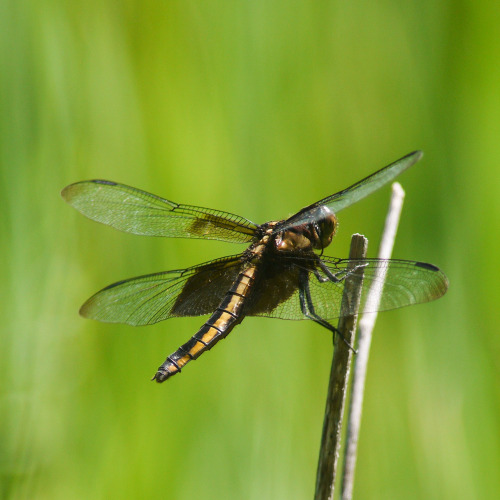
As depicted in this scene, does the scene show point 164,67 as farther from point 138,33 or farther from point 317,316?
point 317,316

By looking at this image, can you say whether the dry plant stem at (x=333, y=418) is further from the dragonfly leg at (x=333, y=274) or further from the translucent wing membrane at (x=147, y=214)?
the translucent wing membrane at (x=147, y=214)

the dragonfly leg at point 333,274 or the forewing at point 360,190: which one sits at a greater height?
the forewing at point 360,190

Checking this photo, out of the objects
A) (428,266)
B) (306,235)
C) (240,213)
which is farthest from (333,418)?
(240,213)

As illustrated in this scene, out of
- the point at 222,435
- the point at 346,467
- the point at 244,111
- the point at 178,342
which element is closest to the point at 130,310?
the point at 178,342

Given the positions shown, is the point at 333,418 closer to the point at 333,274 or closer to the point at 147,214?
the point at 333,274

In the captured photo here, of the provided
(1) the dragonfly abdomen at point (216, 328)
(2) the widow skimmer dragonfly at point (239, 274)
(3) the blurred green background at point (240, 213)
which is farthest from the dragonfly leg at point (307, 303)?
(3) the blurred green background at point (240, 213)

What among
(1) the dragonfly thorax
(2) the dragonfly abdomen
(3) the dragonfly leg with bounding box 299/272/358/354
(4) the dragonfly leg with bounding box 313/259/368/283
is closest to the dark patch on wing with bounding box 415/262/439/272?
(4) the dragonfly leg with bounding box 313/259/368/283
